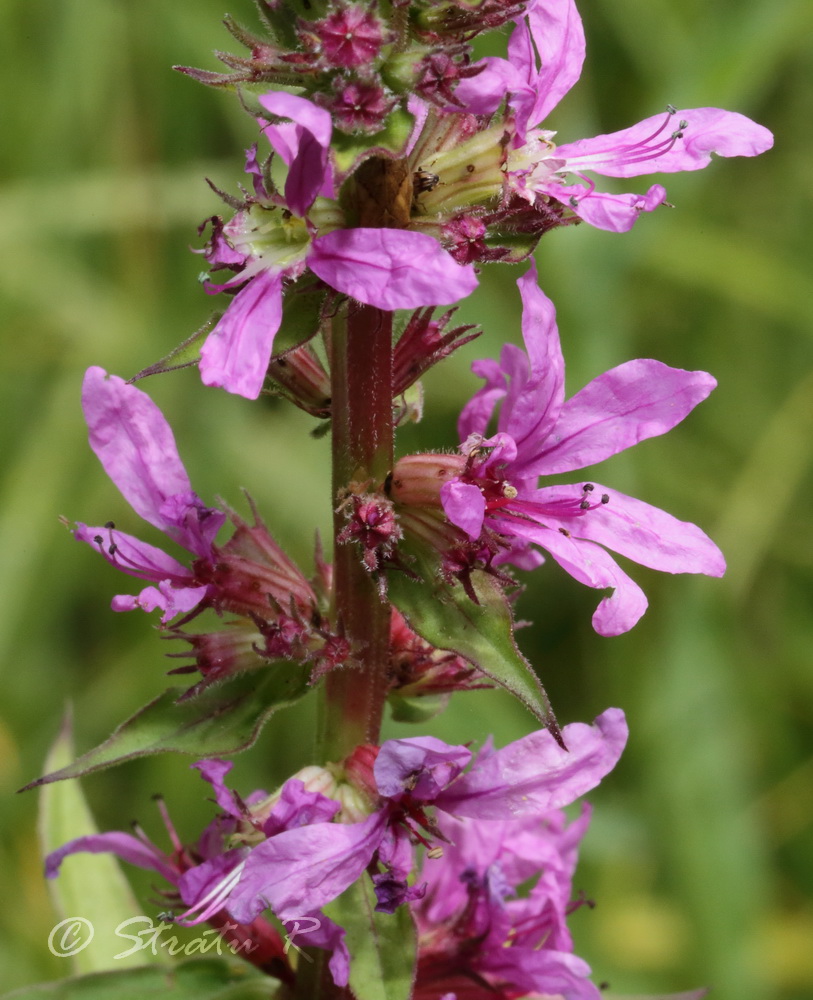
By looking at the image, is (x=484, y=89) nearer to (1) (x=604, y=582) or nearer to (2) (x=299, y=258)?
(2) (x=299, y=258)

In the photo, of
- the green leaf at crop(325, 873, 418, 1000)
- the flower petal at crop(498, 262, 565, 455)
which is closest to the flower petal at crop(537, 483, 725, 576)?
the flower petal at crop(498, 262, 565, 455)

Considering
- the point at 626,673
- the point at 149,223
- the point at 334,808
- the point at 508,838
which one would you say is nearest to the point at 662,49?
the point at 149,223

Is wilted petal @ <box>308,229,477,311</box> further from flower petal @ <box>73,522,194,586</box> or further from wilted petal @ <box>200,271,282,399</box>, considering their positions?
flower petal @ <box>73,522,194,586</box>

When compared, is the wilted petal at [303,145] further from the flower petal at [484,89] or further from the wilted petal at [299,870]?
the wilted petal at [299,870]

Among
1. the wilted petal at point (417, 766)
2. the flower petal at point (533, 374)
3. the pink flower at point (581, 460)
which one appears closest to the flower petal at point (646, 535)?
the pink flower at point (581, 460)

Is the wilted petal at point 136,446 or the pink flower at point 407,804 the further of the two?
the wilted petal at point 136,446
